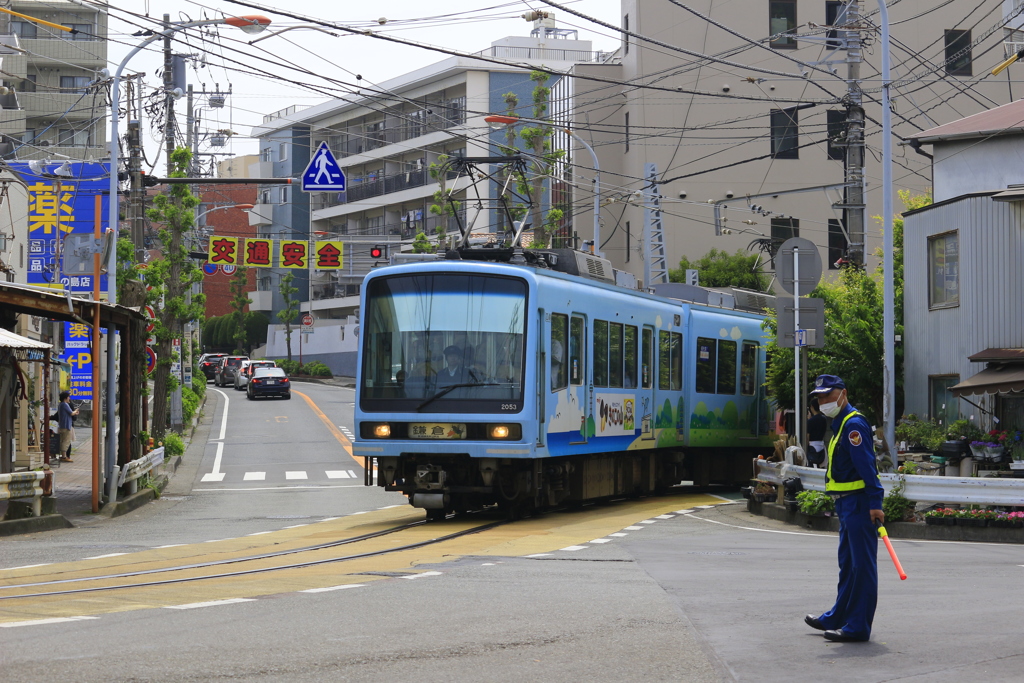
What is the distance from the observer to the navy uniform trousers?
7973mm

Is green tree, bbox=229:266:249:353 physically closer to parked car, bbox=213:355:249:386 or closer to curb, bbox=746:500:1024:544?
parked car, bbox=213:355:249:386

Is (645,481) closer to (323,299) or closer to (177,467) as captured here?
(177,467)

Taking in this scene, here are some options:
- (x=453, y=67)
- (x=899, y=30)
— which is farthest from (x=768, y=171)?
(x=453, y=67)

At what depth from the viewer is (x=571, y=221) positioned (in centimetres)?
5316

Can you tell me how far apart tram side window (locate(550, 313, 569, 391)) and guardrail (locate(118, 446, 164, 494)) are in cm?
740

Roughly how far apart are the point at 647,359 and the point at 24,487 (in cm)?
928

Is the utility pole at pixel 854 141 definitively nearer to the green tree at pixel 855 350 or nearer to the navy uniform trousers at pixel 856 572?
the green tree at pixel 855 350

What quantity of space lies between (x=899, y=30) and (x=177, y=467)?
32.0 meters

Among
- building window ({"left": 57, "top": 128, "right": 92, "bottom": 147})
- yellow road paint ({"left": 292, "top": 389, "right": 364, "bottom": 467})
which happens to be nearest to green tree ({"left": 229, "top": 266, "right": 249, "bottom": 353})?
building window ({"left": 57, "top": 128, "right": 92, "bottom": 147})

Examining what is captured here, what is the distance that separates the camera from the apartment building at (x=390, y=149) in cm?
6738

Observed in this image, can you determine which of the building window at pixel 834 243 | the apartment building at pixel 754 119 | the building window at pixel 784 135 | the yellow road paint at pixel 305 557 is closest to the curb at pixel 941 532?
the yellow road paint at pixel 305 557

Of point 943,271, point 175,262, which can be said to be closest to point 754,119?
point 175,262

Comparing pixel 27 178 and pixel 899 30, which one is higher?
pixel 899 30

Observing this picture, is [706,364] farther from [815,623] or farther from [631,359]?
[815,623]
